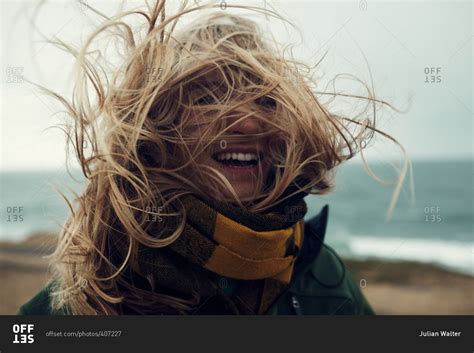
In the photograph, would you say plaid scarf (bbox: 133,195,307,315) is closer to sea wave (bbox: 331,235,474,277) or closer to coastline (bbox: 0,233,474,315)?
coastline (bbox: 0,233,474,315)

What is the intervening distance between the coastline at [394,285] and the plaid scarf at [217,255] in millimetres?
5242

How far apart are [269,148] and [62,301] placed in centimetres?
84

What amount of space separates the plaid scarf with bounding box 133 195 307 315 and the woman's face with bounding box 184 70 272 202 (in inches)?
4.3

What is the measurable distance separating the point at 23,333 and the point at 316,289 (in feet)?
3.32

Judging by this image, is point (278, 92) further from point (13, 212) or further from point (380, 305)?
point (380, 305)

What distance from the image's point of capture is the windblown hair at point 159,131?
4.84 ft

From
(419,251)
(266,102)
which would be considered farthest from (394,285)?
(266,102)

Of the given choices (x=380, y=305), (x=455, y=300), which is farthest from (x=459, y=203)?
(x=380, y=305)

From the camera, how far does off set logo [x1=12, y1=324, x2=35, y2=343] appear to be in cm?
158

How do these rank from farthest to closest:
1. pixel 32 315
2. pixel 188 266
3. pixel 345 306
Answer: pixel 345 306 → pixel 32 315 → pixel 188 266

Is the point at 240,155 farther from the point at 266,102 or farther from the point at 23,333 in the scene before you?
the point at 23,333

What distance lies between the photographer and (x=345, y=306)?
5.55ft

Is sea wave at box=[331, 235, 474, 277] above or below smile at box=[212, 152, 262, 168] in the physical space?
below

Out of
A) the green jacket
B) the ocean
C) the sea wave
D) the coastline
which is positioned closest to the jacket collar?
the green jacket
